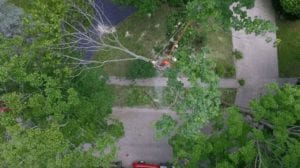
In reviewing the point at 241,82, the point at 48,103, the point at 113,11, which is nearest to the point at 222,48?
the point at 241,82

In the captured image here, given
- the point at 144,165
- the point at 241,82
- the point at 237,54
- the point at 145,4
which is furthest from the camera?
the point at 237,54

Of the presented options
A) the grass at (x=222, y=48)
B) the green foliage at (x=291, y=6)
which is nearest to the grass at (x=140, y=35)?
the grass at (x=222, y=48)

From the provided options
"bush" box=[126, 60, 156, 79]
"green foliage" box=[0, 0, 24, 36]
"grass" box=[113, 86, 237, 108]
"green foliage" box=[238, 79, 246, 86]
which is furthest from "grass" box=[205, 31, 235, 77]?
"green foliage" box=[0, 0, 24, 36]

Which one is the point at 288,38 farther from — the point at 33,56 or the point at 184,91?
the point at 33,56

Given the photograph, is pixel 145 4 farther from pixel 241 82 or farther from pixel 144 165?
pixel 144 165

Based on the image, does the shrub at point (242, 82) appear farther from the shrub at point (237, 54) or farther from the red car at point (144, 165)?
the red car at point (144, 165)

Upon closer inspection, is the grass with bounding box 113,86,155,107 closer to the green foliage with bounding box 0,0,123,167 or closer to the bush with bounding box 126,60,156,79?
the bush with bounding box 126,60,156,79

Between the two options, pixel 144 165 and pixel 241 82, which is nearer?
pixel 144 165
